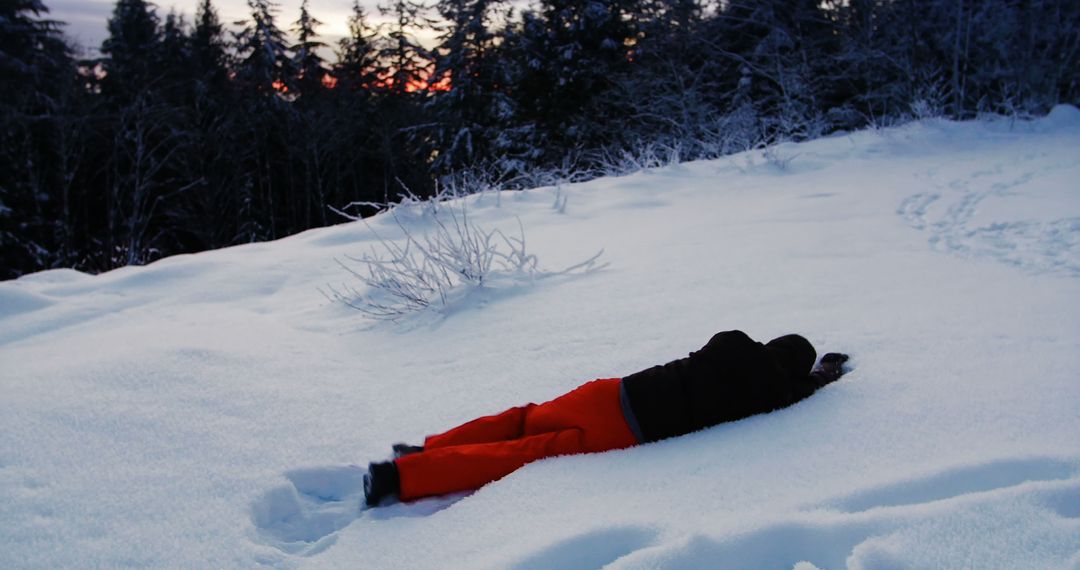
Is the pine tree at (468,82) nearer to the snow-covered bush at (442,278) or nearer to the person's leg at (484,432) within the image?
the snow-covered bush at (442,278)

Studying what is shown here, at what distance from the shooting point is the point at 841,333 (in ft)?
9.44

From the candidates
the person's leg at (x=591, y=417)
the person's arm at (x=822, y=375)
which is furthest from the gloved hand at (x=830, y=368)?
the person's leg at (x=591, y=417)

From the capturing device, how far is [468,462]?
2.12 meters

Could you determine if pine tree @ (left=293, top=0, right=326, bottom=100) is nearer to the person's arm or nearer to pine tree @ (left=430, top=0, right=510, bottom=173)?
pine tree @ (left=430, top=0, right=510, bottom=173)

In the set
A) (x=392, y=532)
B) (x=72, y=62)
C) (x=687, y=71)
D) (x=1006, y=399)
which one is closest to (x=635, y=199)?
(x=1006, y=399)

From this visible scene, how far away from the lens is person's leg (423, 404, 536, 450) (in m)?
2.30

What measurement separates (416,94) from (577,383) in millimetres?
26633

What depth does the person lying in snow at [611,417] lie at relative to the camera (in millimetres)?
2104

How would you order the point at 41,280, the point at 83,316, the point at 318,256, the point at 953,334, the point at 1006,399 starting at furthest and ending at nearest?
the point at 318,256 < the point at 41,280 < the point at 83,316 < the point at 953,334 < the point at 1006,399

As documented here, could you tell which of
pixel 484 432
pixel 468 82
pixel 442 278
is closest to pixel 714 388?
pixel 484 432

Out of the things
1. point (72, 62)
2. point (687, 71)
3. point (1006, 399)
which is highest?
point (72, 62)

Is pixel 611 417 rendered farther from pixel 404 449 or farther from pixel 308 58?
pixel 308 58

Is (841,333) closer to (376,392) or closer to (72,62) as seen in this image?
(376,392)

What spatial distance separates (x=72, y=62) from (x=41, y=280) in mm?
21041
